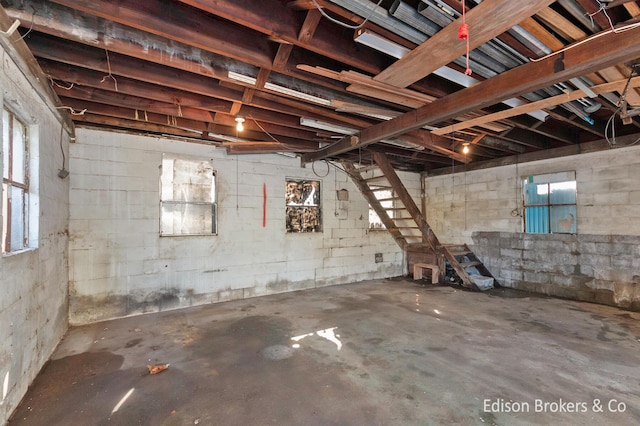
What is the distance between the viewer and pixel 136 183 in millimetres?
4082

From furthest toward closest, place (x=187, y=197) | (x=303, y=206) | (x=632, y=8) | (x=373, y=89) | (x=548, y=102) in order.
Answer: (x=303, y=206) → (x=187, y=197) → (x=548, y=102) → (x=373, y=89) → (x=632, y=8)

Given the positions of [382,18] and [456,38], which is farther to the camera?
[456,38]

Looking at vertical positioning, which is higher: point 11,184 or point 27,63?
point 27,63

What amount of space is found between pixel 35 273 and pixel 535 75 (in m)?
4.20

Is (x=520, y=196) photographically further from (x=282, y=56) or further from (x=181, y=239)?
(x=181, y=239)

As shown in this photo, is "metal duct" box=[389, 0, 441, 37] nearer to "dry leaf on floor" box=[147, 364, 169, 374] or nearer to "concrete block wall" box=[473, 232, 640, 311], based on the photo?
"dry leaf on floor" box=[147, 364, 169, 374]

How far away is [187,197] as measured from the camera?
4496 millimetres

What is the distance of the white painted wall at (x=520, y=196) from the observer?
423 centimetres

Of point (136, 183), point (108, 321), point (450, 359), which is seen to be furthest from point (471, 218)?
point (108, 321)

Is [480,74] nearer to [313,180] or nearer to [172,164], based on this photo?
[313,180]

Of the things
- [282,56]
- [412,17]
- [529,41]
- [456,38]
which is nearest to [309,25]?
[282,56]

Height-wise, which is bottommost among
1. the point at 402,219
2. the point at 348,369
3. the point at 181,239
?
the point at 348,369

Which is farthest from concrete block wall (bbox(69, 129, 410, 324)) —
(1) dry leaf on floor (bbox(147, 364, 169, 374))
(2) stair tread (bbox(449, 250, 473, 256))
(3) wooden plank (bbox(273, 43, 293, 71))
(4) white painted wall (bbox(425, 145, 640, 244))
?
(3) wooden plank (bbox(273, 43, 293, 71))

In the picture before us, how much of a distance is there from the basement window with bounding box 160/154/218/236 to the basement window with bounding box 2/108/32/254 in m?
1.85
